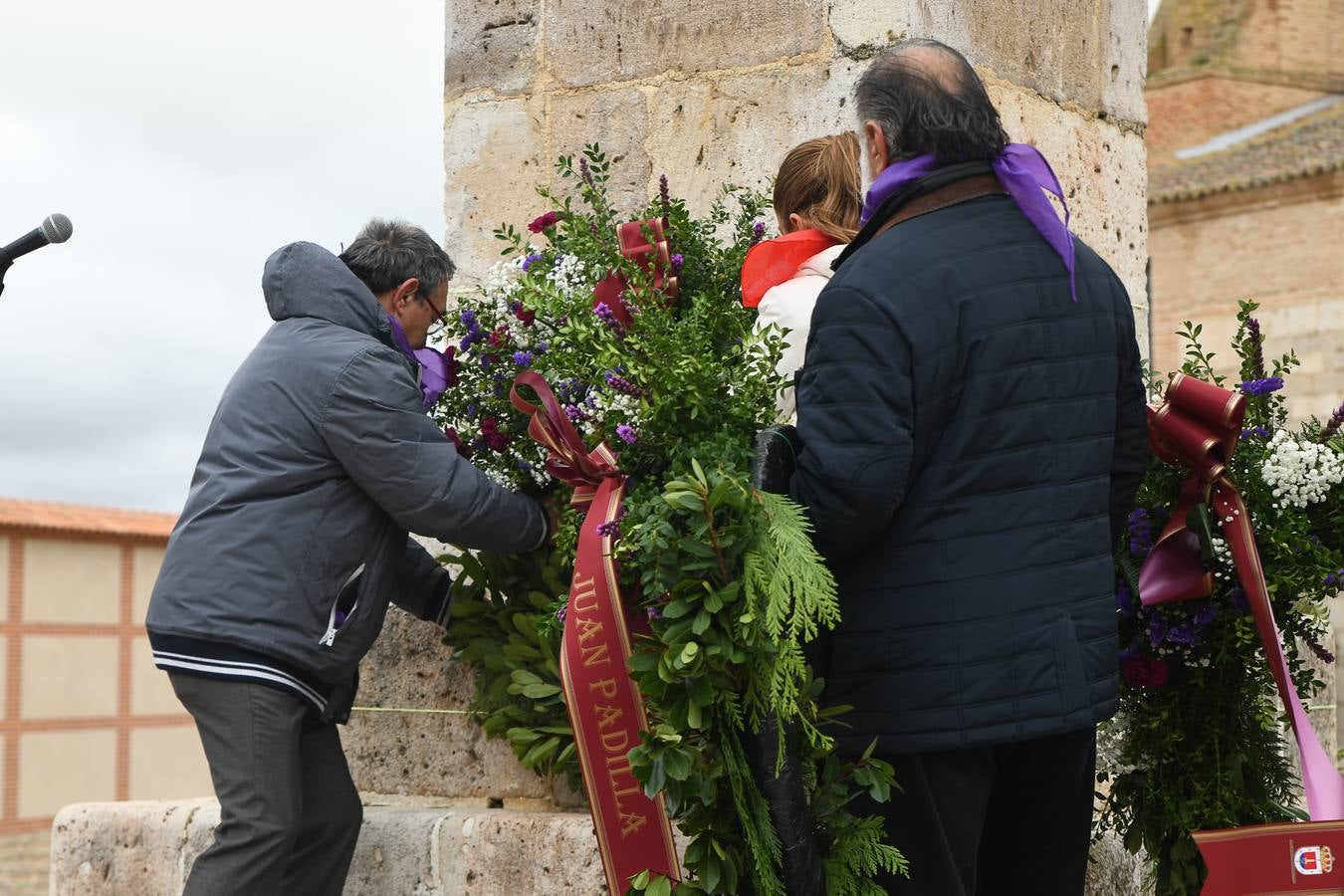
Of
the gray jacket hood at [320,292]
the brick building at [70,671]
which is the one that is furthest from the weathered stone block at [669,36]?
the brick building at [70,671]

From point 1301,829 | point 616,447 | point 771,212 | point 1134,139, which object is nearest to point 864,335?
point 616,447

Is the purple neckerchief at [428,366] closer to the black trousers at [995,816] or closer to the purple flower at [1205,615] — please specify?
the black trousers at [995,816]

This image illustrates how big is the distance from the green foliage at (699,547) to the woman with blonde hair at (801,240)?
0.07 metres

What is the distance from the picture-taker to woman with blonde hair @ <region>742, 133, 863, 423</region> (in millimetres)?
2871

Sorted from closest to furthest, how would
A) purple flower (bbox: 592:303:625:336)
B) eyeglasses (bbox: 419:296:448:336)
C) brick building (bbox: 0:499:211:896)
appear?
purple flower (bbox: 592:303:625:336), eyeglasses (bbox: 419:296:448:336), brick building (bbox: 0:499:211:896)

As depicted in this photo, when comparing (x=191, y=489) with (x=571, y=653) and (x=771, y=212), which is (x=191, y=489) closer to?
(x=571, y=653)

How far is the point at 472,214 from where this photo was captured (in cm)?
422

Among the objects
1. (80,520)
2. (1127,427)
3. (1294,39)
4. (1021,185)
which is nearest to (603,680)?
(1127,427)

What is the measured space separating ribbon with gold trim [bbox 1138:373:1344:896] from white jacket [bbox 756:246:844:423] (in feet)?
2.07

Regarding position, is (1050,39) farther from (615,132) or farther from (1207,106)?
(1207,106)

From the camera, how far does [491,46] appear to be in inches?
167

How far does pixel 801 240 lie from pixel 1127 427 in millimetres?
700

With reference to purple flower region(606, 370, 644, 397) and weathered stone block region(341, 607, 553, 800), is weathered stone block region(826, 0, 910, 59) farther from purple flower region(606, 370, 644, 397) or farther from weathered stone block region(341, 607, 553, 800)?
weathered stone block region(341, 607, 553, 800)

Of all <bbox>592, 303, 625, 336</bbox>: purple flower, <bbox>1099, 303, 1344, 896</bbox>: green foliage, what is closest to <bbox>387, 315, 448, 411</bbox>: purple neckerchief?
<bbox>592, 303, 625, 336</bbox>: purple flower
